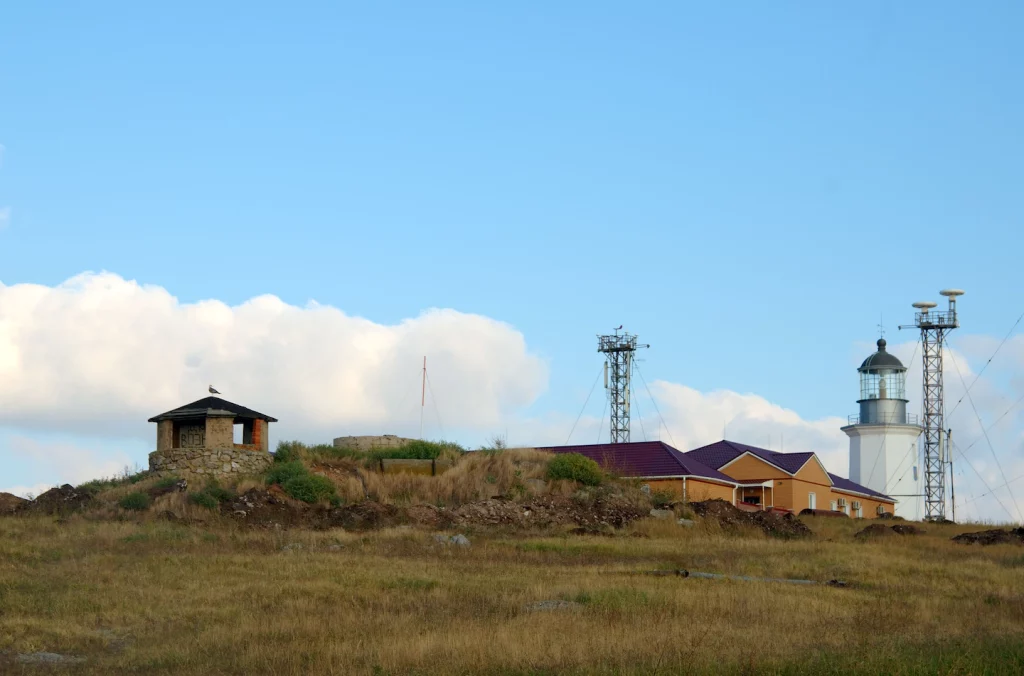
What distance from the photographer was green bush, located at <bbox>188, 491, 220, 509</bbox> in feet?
104

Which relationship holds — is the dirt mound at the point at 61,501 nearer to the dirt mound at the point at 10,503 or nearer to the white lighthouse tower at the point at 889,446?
the dirt mound at the point at 10,503

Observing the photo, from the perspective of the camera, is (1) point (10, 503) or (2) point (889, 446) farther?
(2) point (889, 446)

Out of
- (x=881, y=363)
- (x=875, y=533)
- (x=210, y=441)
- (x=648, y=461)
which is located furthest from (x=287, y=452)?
(x=881, y=363)

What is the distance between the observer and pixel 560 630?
14109mm

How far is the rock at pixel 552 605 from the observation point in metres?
16.3

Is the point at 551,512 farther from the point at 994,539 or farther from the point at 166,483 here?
the point at 994,539

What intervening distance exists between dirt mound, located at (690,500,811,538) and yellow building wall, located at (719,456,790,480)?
11.9 meters

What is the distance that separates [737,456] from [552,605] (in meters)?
34.5

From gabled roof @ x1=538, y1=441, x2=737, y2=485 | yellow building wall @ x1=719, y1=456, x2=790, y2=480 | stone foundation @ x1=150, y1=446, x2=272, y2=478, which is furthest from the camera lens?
yellow building wall @ x1=719, y1=456, x2=790, y2=480

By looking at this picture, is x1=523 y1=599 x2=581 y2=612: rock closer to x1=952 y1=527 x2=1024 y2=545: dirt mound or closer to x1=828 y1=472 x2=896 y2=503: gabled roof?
x1=952 y1=527 x2=1024 y2=545: dirt mound

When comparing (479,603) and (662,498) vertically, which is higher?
(662,498)

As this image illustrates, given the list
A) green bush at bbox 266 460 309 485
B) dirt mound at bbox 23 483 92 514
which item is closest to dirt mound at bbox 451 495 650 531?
green bush at bbox 266 460 309 485

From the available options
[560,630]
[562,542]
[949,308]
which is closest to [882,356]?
[949,308]

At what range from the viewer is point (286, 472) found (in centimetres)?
3500
